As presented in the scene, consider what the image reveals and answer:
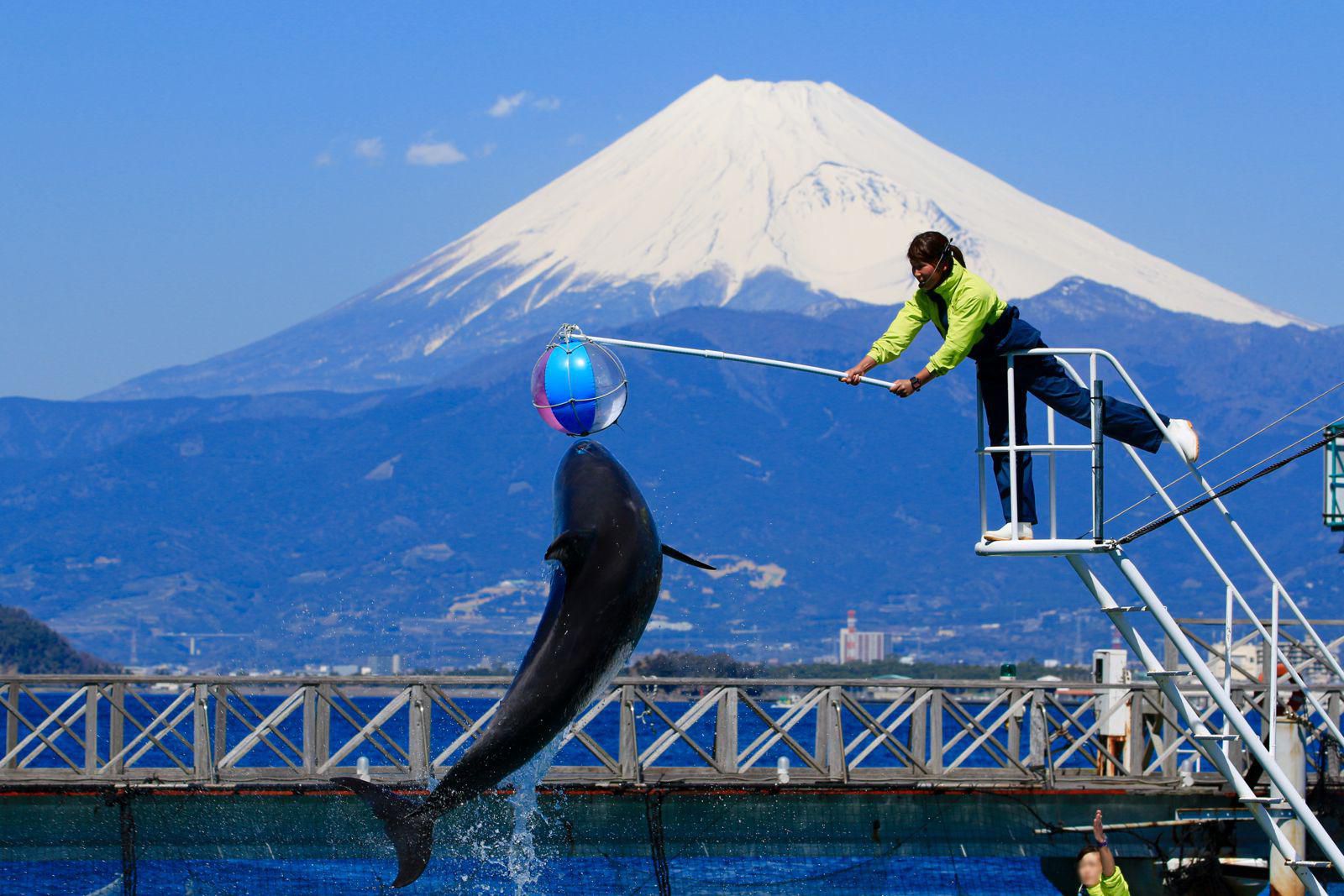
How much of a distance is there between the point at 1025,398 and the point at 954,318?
128 cm

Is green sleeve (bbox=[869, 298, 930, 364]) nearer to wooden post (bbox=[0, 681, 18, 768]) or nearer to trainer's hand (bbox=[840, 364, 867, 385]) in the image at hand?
trainer's hand (bbox=[840, 364, 867, 385])

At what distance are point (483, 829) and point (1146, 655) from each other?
13740 mm

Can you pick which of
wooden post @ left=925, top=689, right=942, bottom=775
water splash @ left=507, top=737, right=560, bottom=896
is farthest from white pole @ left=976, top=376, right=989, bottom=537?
wooden post @ left=925, top=689, right=942, bottom=775

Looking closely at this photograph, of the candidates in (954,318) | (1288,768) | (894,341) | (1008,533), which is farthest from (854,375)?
(1288,768)

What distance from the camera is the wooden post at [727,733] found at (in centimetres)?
2577

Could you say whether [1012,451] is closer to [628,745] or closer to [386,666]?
[628,745]

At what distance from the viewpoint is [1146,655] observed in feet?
58.8

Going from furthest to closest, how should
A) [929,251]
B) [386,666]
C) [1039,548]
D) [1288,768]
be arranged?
[386,666] → [1288,768] → [1039,548] → [929,251]

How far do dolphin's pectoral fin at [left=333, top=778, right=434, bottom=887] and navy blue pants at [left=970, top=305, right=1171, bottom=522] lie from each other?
5398 mm

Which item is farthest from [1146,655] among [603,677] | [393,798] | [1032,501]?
[393,798]

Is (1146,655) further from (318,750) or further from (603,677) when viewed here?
(318,750)

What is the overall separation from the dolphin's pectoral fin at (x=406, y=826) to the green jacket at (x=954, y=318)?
4.66m

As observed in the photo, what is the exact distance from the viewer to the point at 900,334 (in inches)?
621

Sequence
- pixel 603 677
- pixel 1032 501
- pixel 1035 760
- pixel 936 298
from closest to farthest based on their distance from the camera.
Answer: pixel 603 677, pixel 936 298, pixel 1032 501, pixel 1035 760
